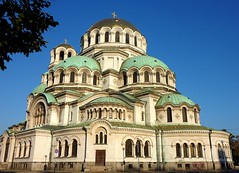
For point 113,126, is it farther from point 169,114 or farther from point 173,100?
point 173,100

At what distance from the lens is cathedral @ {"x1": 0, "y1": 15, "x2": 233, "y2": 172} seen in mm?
28531

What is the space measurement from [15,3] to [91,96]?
81.9ft

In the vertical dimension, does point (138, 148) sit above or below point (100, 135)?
below

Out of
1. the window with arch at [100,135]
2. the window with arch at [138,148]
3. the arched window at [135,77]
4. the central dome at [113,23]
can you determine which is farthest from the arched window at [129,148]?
the central dome at [113,23]

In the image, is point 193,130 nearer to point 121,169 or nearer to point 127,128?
point 127,128

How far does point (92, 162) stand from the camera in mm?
27297

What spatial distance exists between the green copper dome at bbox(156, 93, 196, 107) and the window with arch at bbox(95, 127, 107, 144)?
9970 mm

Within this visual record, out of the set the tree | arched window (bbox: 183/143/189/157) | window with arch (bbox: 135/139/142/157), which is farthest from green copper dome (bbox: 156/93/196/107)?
the tree

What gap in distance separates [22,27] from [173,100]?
2748 centimetres

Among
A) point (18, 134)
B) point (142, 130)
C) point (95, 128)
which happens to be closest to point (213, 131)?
point (142, 130)

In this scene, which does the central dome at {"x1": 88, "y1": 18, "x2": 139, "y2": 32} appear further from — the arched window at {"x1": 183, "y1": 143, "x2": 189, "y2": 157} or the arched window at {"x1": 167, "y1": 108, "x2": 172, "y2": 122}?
the arched window at {"x1": 183, "y1": 143, "x2": 189, "y2": 157}

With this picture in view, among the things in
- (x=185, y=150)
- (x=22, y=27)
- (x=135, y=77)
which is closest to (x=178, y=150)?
(x=185, y=150)

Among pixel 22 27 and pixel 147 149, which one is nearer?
pixel 22 27

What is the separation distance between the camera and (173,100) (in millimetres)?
34469
